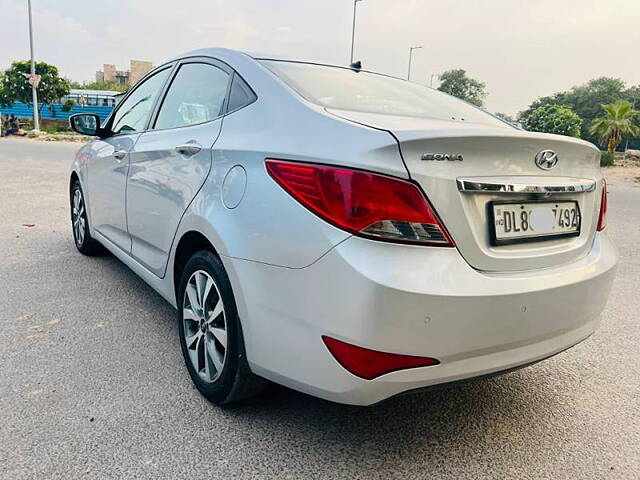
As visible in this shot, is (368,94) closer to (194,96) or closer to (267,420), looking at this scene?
(194,96)

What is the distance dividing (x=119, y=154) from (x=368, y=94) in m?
1.79

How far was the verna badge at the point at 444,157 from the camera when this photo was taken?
167cm

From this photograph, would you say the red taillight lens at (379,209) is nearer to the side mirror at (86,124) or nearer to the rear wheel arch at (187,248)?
the rear wheel arch at (187,248)

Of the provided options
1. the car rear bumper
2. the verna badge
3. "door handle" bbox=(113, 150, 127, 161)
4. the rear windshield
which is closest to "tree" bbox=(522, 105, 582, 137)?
the rear windshield

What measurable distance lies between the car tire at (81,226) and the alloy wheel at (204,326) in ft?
7.88

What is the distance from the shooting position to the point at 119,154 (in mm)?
3420

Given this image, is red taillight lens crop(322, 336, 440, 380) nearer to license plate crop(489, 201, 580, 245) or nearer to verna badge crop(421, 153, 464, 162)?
license plate crop(489, 201, 580, 245)

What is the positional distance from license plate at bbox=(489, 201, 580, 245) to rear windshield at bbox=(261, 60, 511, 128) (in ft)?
2.10

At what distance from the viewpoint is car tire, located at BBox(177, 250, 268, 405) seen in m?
2.09

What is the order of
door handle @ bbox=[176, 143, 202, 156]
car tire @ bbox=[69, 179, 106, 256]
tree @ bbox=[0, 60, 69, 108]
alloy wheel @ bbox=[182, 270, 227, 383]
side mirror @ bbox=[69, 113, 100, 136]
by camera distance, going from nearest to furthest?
alloy wheel @ bbox=[182, 270, 227, 383] < door handle @ bbox=[176, 143, 202, 156] < side mirror @ bbox=[69, 113, 100, 136] < car tire @ bbox=[69, 179, 106, 256] < tree @ bbox=[0, 60, 69, 108]

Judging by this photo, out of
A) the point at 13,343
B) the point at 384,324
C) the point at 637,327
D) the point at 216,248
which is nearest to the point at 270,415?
the point at 216,248

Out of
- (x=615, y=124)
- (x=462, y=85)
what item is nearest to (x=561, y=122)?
(x=615, y=124)

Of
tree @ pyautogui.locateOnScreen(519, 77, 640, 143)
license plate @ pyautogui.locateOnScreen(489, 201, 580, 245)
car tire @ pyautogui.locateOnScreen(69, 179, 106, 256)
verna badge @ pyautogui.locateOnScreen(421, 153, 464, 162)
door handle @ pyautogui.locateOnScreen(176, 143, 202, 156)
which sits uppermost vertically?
tree @ pyautogui.locateOnScreen(519, 77, 640, 143)

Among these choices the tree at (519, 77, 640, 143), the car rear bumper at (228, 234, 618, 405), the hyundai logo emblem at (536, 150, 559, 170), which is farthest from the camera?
the tree at (519, 77, 640, 143)
